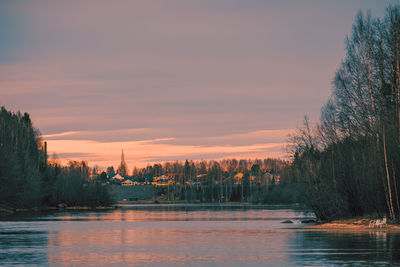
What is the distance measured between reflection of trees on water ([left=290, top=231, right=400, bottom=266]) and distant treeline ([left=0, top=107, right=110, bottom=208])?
6910 centimetres

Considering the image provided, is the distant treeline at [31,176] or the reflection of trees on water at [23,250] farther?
the distant treeline at [31,176]

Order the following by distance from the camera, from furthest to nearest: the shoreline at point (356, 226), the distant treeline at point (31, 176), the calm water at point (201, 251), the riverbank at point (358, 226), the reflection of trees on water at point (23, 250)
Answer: the distant treeline at point (31, 176)
the riverbank at point (358, 226)
the shoreline at point (356, 226)
the reflection of trees on water at point (23, 250)
the calm water at point (201, 251)

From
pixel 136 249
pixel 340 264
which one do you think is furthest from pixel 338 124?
pixel 340 264

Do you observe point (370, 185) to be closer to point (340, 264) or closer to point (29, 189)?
point (340, 264)

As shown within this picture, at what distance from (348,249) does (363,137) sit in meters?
24.6

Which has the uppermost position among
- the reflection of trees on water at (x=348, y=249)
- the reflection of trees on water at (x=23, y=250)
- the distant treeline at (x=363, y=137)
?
the distant treeline at (x=363, y=137)

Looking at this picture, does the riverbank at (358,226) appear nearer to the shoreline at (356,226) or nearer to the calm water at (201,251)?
the shoreline at (356,226)

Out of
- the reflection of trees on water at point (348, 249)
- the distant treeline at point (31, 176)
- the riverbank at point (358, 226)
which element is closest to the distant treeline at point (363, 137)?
the riverbank at point (358, 226)

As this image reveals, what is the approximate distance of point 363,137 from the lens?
52.8 m

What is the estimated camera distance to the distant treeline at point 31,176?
100188mm

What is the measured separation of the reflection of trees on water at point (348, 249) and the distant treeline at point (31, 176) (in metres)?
69.1

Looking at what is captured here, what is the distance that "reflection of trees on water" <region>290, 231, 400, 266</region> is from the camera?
24.9m

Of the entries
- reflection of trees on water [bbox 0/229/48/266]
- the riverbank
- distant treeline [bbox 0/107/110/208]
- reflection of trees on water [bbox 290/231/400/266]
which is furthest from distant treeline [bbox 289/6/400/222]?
distant treeline [bbox 0/107/110/208]

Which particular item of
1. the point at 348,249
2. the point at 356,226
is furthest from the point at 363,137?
the point at 348,249
